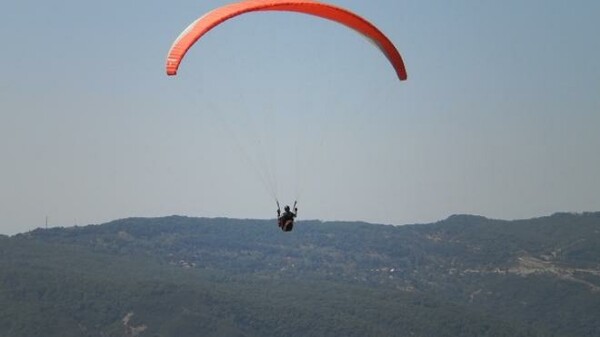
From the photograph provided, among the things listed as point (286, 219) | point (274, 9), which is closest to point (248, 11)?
point (274, 9)

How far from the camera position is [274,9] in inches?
1489

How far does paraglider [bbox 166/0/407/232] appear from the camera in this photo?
A: 36.9 meters

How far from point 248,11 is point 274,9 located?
3.93 feet

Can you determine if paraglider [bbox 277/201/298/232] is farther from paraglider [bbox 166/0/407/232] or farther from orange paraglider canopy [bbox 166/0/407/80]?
orange paraglider canopy [bbox 166/0/407/80]

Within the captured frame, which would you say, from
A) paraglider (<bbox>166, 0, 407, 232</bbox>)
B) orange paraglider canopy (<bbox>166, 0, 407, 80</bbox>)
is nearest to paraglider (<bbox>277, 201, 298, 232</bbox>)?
paraglider (<bbox>166, 0, 407, 232</bbox>)

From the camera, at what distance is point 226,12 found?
37688 millimetres

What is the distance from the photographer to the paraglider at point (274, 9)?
36.9 meters

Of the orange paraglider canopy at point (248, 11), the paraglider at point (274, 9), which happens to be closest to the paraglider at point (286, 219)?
the paraglider at point (274, 9)

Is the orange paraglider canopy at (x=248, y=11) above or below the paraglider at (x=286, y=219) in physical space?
above

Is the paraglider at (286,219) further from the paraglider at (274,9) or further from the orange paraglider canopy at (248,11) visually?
the orange paraglider canopy at (248,11)

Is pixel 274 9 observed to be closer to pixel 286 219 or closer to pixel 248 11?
pixel 248 11

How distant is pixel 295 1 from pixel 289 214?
33.5 feet

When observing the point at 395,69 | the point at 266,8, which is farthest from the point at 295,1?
the point at 395,69

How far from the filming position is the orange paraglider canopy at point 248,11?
36875 millimetres
